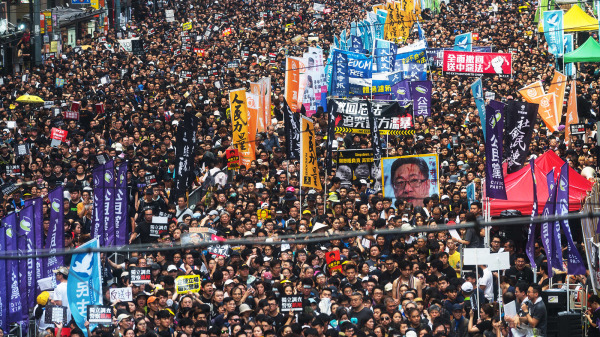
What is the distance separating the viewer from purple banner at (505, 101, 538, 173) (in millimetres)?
15242

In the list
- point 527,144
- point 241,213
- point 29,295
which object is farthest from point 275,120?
point 29,295

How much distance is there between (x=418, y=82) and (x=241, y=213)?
7.64m

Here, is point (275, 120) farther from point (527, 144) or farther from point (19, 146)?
point (527, 144)

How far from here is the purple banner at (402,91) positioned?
2233 cm

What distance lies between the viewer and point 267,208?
52.2 feet

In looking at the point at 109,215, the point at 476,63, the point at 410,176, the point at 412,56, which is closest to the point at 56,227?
the point at 109,215

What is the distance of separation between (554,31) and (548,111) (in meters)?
8.47

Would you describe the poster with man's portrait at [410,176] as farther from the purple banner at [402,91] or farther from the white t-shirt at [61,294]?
the purple banner at [402,91]

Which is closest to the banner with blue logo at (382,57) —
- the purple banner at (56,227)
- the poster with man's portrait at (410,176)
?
the poster with man's portrait at (410,176)

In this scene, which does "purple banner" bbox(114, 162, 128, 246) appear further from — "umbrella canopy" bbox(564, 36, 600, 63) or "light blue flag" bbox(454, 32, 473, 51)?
"light blue flag" bbox(454, 32, 473, 51)

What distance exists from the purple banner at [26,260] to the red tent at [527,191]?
6.90 m

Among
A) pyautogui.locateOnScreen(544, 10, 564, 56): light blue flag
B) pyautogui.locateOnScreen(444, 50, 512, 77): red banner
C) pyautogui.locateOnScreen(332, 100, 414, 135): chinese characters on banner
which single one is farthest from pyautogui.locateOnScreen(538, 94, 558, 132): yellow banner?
pyautogui.locateOnScreen(544, 10, 564, 56): light blue flag

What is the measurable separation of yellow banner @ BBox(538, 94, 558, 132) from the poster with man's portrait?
4.85 metres

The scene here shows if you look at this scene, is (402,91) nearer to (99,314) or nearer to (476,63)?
(476,63)
